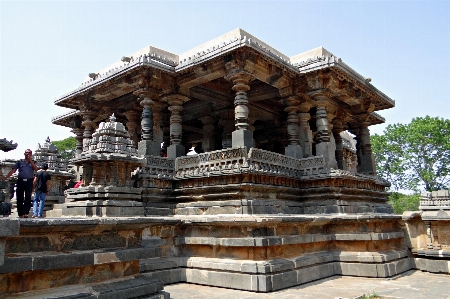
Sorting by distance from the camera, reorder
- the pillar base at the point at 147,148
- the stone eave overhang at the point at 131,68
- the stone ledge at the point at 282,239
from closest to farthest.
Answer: the stone ledge at the point at 282,239
the stone eave overhang at the point at 131,68
the pillar base at the point at 147,148

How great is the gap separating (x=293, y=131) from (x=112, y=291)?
27.5 feet

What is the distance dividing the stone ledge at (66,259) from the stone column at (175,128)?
19.2 feet

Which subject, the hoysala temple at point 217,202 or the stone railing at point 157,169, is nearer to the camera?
the hoysala temple at point 217,202

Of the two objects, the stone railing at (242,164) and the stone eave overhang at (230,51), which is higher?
the stone eave overhang at (230,51)

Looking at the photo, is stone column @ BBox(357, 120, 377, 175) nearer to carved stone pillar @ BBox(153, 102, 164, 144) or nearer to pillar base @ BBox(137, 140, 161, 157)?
carved stone pillar @ BBox(153, 102, 164, 144)

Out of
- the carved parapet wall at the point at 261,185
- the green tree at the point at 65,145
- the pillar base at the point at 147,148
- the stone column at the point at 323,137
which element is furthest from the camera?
the green tree at the point at 65,145

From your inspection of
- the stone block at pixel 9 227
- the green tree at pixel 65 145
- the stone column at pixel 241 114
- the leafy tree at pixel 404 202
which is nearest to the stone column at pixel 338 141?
the stone column at pixel 241 114

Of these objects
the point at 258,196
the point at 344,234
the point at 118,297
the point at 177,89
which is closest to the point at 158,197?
the point at 258,196

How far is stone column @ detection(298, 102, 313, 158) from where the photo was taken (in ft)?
38.9

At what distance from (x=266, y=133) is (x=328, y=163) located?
662cm

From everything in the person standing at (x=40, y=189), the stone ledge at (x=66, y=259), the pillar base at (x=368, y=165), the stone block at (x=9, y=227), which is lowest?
the stone ledge at (x=66, y=259)

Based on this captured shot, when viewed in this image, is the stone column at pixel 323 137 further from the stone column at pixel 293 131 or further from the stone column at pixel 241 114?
the stone column at pixel 241 114

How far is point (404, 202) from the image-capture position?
31953 millimetres

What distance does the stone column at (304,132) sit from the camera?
1187cm
